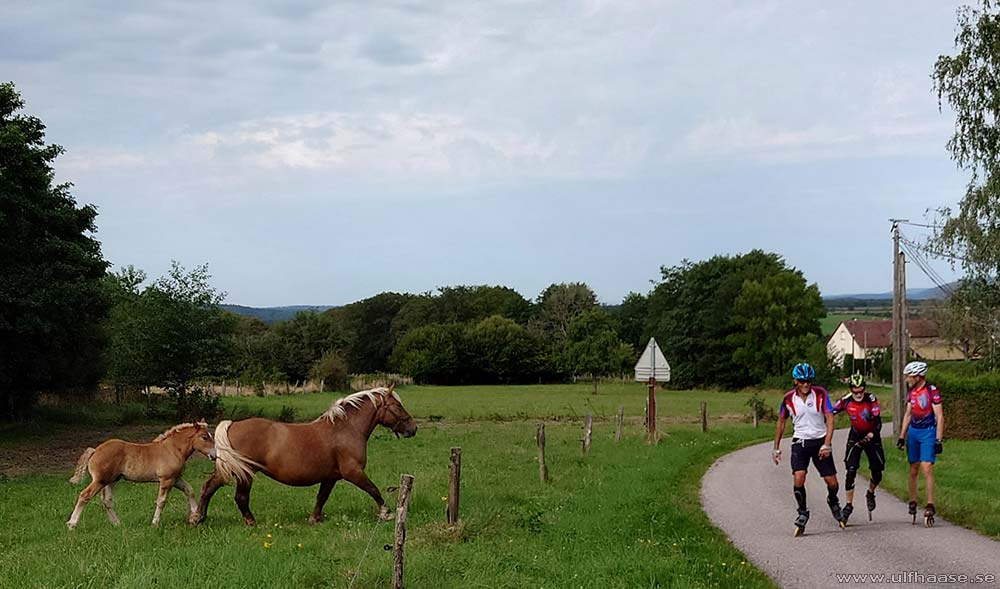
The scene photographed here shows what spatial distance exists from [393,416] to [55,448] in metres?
19.3

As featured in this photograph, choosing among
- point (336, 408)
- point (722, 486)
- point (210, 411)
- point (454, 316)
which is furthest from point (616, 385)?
point (336, 408)

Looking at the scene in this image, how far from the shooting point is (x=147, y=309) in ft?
118

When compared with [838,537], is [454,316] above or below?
above

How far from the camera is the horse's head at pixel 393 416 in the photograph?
1303 cm

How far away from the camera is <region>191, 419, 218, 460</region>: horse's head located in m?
12.5

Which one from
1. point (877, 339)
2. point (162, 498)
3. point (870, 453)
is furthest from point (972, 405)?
point (877, 339)

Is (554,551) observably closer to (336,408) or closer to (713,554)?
(713,554)

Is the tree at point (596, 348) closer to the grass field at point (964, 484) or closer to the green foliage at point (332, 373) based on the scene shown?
the green foliage at point (332, 373)

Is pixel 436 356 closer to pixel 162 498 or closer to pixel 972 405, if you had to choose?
pixel 972 405

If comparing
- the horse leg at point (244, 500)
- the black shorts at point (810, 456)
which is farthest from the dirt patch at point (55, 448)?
the black shorts at point (810, 456)

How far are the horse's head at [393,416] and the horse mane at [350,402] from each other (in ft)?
0.25

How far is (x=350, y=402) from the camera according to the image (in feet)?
42.1

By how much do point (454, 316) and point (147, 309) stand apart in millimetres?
79333

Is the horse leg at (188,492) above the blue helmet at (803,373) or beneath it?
beneath
